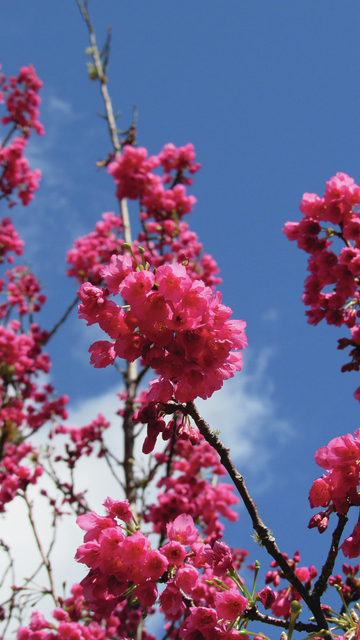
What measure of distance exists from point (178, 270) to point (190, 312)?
0.55 feet

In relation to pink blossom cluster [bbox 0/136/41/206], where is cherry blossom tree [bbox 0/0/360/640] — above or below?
below

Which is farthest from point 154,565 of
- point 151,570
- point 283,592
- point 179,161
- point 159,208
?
point 179,161

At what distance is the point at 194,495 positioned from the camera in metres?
5.53

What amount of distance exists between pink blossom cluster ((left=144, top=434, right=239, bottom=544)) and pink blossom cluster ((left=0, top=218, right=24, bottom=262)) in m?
6.48

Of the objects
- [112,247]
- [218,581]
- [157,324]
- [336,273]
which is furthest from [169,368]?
[112,247]

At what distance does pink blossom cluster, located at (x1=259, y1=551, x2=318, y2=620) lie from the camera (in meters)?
1.91

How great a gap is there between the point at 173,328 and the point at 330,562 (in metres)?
1.17

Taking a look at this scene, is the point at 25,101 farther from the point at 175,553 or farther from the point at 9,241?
the point at 175,553

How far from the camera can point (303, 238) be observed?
3604 mm

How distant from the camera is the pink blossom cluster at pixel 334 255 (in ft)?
10.8

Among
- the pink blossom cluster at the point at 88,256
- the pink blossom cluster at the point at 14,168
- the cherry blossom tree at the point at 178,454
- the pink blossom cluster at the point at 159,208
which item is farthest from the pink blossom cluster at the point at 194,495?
the pink blossom cluster at the point at 14,168

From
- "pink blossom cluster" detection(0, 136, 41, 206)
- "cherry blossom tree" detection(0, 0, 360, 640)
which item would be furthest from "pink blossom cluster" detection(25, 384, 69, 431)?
"pink blossom cluster" detection(0, 136, 41, 206)

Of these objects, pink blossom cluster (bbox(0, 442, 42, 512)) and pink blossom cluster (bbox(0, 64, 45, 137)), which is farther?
pink blossom cluster (bbox(0, 64, 45, 137))

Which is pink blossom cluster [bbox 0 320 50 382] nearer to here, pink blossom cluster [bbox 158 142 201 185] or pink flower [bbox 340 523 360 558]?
pink blossom cluster [bbox 158 142 201 185]
